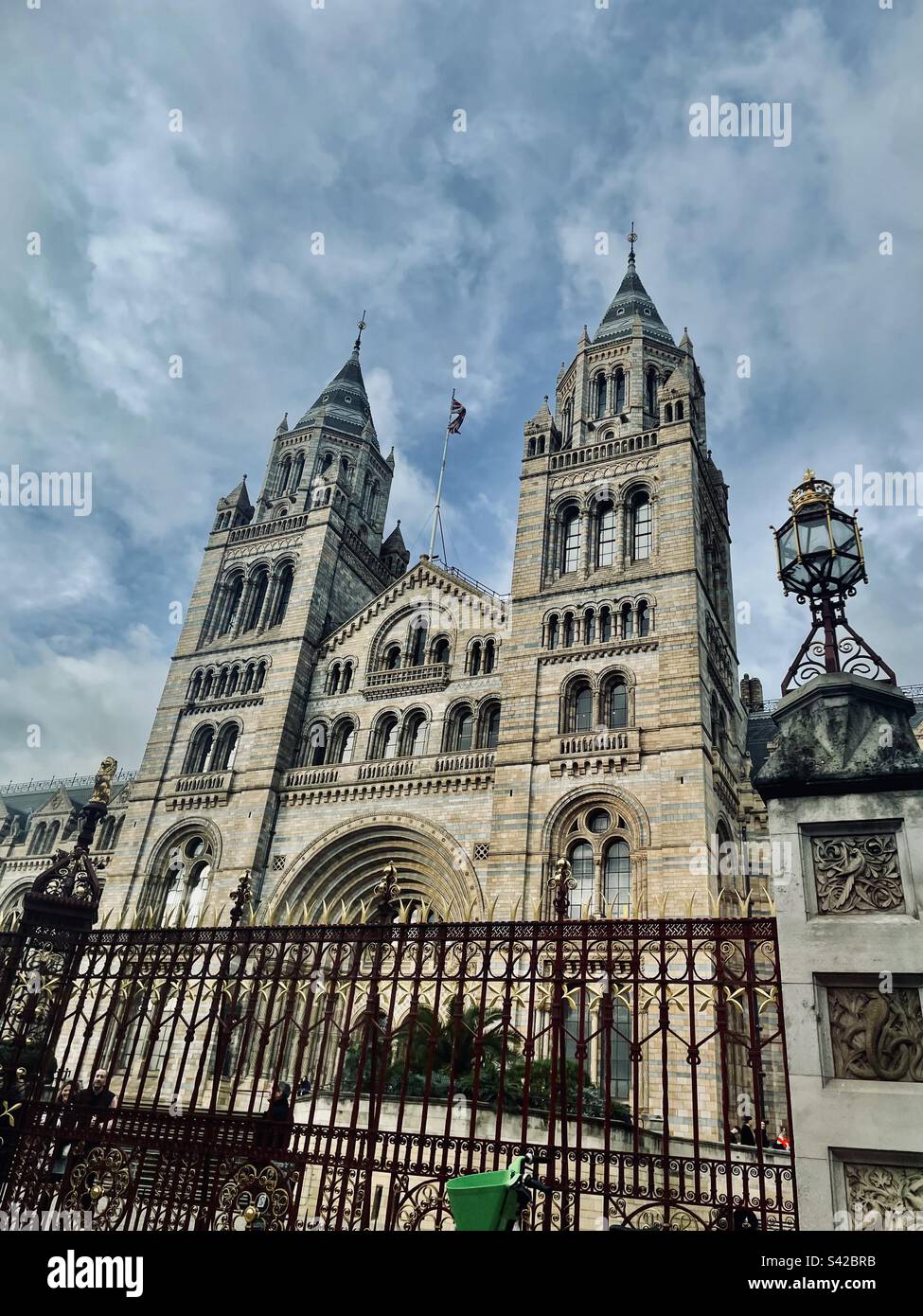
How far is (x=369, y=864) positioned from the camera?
79.1 feet

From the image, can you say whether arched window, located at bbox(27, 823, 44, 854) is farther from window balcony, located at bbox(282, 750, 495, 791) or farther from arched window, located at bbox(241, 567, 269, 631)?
window balcony, located at bbox(282, 750, 495, 791)

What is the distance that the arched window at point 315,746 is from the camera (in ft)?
87.7

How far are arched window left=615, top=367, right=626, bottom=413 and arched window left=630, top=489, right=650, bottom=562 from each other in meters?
4.34

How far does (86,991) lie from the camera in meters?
8.25

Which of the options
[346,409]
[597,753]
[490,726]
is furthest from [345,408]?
[597,753]

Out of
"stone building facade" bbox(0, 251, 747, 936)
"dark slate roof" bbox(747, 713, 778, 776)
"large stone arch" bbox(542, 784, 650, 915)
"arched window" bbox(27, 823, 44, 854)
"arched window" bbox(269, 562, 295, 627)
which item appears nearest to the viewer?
"large stone arch" bbox(542, 784, 650, 915)

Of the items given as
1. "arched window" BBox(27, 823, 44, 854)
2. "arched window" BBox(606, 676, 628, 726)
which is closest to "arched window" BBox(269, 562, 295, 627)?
"arched window" BBox(606, 676, 628, 726)

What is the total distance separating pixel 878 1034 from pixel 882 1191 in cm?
80

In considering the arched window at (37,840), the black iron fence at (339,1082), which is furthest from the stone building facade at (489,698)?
the arched window at (37,840)

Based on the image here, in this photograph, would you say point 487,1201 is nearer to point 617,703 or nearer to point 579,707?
point 617,703

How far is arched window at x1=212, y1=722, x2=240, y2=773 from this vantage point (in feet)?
90.8

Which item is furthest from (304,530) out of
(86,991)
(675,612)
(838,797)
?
(838,797)

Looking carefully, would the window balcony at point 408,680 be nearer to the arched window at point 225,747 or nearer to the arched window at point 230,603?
the arched window at point 225,747
